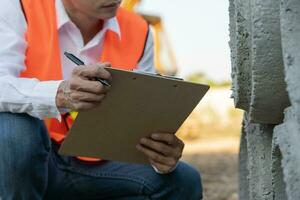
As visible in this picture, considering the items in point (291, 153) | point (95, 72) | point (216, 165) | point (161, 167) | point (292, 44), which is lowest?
point (216, 165)

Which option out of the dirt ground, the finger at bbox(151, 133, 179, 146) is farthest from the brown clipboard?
the dirt ground

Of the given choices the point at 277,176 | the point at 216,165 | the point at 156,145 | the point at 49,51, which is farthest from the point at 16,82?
the point at 216,165

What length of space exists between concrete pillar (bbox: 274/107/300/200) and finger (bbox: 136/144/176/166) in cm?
86

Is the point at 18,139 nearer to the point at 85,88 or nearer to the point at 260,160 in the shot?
the point at 85,88

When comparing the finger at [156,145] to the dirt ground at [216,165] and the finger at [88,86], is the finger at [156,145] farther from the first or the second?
the dirt ground at [216,165]

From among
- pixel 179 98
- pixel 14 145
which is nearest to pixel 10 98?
pixel 14 145

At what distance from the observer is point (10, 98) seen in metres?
2.03

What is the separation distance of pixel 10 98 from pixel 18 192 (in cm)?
25

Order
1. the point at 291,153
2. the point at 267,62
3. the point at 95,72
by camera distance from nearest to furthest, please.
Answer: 1. the point at 291,153
2. the point at 267,62
3. the point at 95,72

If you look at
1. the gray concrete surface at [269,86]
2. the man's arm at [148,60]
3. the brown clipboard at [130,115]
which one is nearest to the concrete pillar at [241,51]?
the gray concrete surface at [269,86]

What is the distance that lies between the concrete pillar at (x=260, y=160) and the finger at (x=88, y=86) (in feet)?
1.19

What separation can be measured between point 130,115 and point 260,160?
0.45 m

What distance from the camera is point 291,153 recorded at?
1.25 metres

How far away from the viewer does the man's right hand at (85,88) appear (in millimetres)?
1837
